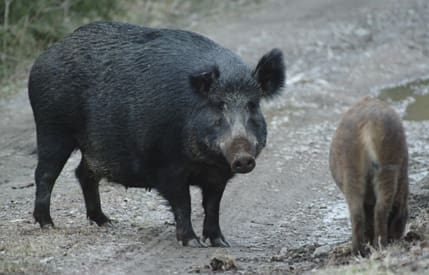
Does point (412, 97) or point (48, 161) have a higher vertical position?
point (412, 97)

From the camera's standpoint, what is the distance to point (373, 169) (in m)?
6.22

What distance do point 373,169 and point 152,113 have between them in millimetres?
2179

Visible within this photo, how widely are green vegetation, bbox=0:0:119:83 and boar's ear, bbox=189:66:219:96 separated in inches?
266

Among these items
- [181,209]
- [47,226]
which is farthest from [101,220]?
[181,209]

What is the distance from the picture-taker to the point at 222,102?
7.59 meters

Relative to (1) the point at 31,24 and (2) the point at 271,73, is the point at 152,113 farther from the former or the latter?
(1) the point at 31,24

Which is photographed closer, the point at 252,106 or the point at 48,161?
the point at 252,106

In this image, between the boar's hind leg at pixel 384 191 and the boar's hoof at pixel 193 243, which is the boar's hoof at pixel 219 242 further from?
the boar's hind leg at pixel 384 191

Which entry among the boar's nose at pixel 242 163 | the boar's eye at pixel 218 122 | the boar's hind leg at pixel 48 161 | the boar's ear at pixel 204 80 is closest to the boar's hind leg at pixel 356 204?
the boar's nose at pixel 242 163

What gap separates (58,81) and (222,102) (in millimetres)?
1454

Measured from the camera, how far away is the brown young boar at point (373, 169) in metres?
6.19

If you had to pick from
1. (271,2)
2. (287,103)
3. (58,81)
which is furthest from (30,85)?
(271,2)

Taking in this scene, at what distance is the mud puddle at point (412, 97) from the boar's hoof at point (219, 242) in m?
5.43

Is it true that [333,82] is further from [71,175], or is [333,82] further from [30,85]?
[30,85]
